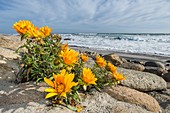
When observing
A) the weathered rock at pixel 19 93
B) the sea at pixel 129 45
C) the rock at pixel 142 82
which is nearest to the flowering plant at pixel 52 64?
the weathered rock at pixel 19 93

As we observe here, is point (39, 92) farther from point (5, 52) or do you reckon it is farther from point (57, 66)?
point (5, 52)

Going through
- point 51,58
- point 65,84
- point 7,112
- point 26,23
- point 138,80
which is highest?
point 26,23

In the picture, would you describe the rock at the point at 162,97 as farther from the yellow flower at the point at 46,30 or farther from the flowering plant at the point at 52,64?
the yellow flower at the point at 46,30

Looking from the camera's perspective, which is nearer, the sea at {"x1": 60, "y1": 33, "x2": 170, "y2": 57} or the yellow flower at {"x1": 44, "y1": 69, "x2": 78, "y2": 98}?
the yellow flower at {"x1": 44, "y1": 69, "x2": 78, "y2": 98}

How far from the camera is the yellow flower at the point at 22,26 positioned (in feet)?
6.49

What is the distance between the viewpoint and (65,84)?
1611 mm

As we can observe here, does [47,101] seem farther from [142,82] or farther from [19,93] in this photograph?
[142,82]

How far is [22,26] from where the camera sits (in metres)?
1.99

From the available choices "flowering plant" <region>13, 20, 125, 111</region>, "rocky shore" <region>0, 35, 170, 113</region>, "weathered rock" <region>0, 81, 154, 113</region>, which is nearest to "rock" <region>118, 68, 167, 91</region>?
"rocky shore" <region>0, 35, 170, 113</region>

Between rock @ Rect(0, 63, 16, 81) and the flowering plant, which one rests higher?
the flowering plant

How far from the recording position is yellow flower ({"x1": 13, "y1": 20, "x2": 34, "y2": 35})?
77.9 inches

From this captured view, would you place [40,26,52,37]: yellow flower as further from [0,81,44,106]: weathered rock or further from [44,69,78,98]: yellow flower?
[44,69,78,98]: yellow flower

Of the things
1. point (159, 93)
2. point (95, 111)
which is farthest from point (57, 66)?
point (159, 93)

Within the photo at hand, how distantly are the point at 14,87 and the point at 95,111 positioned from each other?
3.05 ft
